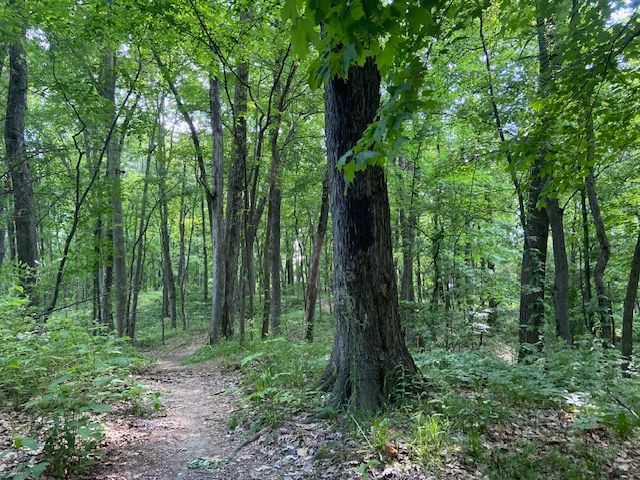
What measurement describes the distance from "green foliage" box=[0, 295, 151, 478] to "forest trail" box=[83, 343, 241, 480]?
9.7 inches

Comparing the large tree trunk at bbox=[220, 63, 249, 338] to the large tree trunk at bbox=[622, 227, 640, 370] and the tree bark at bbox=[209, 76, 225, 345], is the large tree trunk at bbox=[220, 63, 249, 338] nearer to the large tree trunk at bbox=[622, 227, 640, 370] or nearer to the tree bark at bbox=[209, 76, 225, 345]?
the tree bark at bbox=[209, 76, 225, 345]

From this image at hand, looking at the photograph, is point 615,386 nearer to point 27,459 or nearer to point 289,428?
point 289,428

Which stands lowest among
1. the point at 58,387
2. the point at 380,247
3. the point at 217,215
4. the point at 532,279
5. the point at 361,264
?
the point at 58,387

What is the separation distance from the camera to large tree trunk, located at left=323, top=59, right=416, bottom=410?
4305 mm

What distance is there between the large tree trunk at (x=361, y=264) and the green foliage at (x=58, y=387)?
Result: 2358 mm

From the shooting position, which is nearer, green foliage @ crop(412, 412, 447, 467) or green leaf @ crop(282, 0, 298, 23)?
green leaf @ crop(282, 0, 298, 23)

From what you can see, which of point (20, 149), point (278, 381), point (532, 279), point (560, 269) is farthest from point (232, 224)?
point (560, 269)

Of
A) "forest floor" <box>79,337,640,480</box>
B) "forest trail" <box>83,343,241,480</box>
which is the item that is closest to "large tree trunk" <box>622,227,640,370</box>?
"forest floor" <box>79,337,640,480</box>

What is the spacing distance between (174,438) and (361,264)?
2927mm

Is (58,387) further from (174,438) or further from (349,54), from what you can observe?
(349,54)

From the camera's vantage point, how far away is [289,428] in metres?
4.23

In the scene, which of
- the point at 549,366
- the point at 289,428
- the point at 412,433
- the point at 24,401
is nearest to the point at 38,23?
the point at 24,401

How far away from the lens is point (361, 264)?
436cm

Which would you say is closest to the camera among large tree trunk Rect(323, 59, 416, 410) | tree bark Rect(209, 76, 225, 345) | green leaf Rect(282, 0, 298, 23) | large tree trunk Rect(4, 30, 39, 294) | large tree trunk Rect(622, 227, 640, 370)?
green leaf Rect(282, 0, 298, 23)
